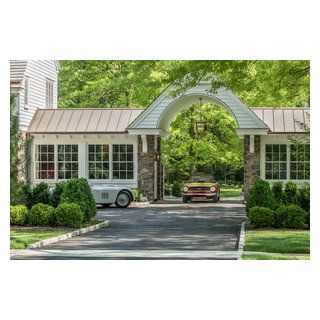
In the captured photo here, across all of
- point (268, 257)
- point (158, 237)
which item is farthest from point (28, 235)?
point (268, 257)

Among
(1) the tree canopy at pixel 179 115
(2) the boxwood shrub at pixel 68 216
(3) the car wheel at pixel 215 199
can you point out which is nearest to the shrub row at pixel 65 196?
(2) the boxwood shrub at pixel 68 216

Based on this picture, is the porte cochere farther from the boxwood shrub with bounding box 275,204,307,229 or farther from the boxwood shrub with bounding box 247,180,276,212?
the boxwood shrub with bounding box 275,204,307,229

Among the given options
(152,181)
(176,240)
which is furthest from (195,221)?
(152,181)

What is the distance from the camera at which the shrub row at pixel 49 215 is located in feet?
55.1

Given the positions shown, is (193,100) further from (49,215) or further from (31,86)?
(49,215)

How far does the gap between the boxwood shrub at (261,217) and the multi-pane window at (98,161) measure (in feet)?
39.5

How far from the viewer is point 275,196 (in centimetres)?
1831

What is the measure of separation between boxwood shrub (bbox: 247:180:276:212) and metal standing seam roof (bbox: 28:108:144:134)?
10.6 metres

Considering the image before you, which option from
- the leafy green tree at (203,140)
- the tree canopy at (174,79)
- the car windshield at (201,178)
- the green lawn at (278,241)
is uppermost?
the tree canopy at (174,79)

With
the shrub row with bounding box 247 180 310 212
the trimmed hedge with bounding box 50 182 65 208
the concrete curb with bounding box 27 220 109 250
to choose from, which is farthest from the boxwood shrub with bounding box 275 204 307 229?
the trimmed hedge with bounding box 50 182 65 208

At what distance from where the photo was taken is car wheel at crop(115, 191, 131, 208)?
81.3ft

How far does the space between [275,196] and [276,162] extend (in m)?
9.22

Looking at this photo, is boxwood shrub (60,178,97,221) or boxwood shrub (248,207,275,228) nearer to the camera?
boxwood shrub (248,207,275,228)

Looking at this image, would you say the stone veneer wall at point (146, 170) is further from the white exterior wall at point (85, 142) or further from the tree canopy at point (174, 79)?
the tree canopy at point (174, 79)
